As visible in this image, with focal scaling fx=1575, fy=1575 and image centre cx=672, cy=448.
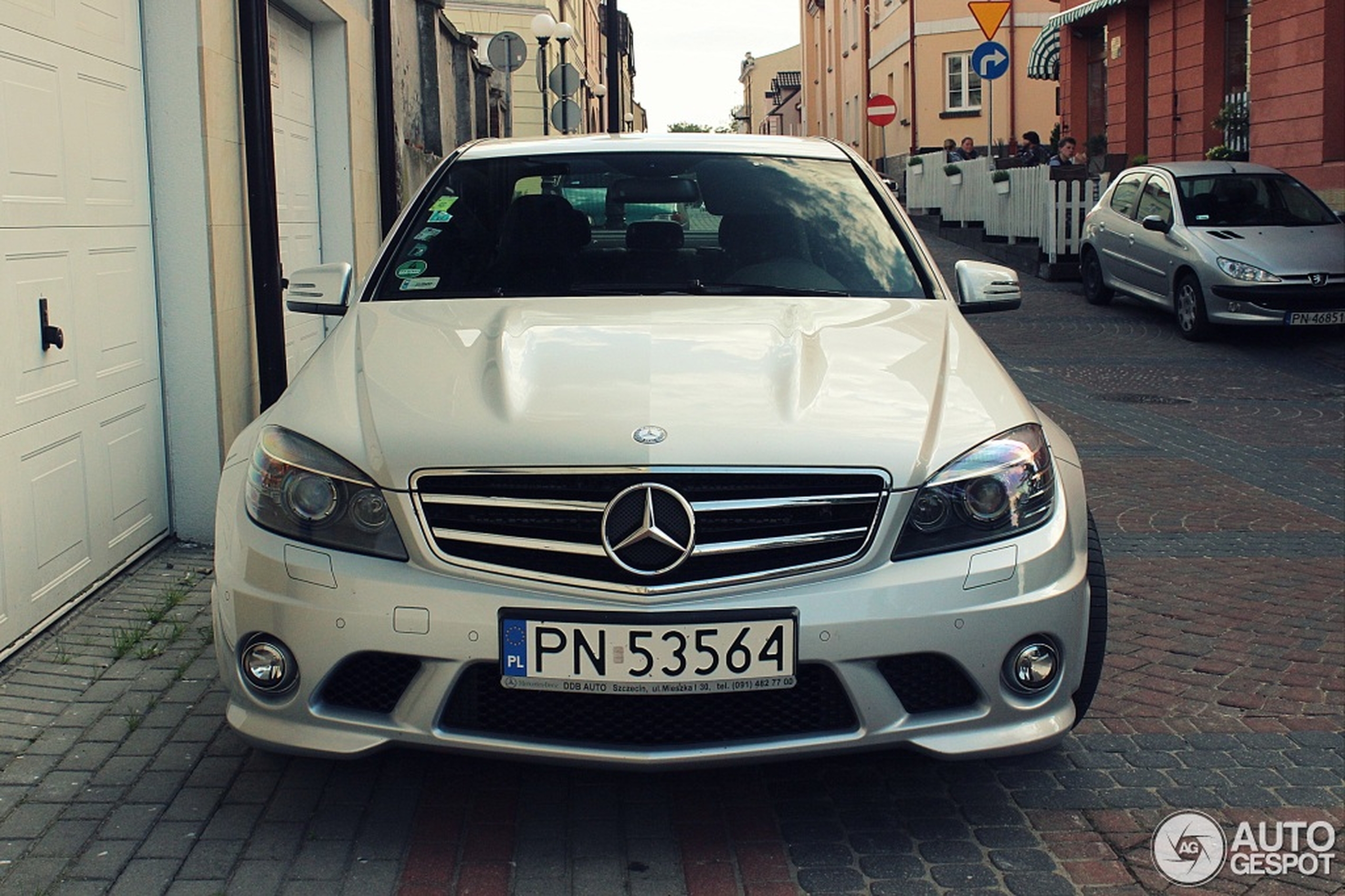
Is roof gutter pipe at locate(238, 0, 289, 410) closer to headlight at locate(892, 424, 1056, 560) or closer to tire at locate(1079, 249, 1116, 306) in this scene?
headlight at locate(892, 424, 1056, 560)

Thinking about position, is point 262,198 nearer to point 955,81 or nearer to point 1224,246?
point 1224,246

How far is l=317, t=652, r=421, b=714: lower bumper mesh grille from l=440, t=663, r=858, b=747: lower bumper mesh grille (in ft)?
0.43

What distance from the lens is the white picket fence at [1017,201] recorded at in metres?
19.9

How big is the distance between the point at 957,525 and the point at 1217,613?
2549mm

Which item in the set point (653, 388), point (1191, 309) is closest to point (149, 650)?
point (653, 388)

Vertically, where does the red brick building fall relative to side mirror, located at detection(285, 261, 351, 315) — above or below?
above

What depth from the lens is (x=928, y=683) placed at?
3.43 m

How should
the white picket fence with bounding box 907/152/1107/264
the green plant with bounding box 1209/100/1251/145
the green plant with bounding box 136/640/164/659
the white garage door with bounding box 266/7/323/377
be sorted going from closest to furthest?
the green plant with bounding box 136/640/164/659 < the white garage door with bounding box 266/7/323/377 < the white picket fence with bounding box 907/152/1107/264 < the green plant with bounding box 1209/100/1251/145

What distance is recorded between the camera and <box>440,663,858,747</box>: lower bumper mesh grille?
132 inches

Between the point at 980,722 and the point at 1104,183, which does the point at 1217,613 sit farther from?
the point at 1104,183

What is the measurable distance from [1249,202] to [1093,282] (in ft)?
9.00

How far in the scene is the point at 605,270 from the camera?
15.6 feet

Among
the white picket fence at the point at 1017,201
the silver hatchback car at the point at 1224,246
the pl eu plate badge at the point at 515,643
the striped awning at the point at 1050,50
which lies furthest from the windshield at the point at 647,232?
the striped awning at the point at 1050,50
